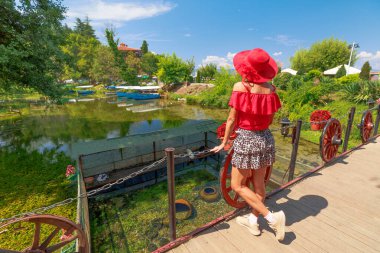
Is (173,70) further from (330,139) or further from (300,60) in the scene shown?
(330,139)

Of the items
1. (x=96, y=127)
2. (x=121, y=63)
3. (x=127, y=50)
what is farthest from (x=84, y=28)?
(x=96, y=127)

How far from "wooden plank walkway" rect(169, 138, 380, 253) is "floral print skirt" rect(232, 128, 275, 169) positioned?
3.22ft

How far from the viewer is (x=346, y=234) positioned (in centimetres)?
246

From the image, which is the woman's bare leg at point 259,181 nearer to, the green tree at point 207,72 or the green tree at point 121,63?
the green tree at point 207,72

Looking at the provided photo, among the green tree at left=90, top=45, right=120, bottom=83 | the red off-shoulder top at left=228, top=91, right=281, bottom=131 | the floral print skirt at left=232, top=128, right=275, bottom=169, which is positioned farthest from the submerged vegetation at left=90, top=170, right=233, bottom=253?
the green tree at left=90, top=45, right=120, bottom=83

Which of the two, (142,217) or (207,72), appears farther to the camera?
(207,72)

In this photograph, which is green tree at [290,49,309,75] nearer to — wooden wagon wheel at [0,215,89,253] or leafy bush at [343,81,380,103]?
leafy bush at [343,81,380,103]

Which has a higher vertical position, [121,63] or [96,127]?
[121,63]

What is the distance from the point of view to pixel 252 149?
2064 millimetres

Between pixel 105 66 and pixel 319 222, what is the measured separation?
4962 centimetres

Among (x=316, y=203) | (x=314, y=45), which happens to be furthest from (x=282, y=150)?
(x=314, y=45)

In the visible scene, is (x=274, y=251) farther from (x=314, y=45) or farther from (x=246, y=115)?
(x=314, y=45)

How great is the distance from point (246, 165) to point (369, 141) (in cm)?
584

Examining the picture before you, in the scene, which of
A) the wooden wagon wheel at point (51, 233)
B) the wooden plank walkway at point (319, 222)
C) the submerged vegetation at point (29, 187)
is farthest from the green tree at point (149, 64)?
the wooden wagon wheel at point (51, 233)
